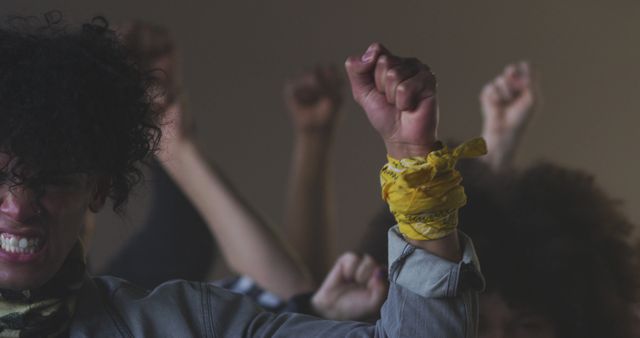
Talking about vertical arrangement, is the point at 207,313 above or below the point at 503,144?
above

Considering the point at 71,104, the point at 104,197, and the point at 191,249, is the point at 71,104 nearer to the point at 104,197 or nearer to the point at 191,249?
the point at 104,197

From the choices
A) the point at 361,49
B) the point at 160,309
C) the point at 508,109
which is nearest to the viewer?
the point at 160,309

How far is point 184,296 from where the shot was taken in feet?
2.68

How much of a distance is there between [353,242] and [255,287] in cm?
97

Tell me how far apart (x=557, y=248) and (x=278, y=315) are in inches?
18.7

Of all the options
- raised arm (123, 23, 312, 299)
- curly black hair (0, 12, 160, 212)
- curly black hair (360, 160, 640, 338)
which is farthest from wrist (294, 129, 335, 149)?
curly black hair (0, 12, 160, 212)

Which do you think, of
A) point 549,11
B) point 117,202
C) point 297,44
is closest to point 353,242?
point 297,44

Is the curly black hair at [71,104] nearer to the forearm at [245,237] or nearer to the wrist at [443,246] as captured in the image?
the wrist at [443,246]

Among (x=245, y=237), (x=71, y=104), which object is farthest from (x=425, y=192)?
(x=245, y=237)

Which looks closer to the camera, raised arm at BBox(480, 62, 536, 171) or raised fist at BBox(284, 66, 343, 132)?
raised arm at BBox(480, 62, 536, 171)

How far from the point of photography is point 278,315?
82cm

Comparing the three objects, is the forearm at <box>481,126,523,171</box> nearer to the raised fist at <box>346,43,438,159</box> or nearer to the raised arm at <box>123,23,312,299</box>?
the raised arm at <box>123,23,312,299</box>

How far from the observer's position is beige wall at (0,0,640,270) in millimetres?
2094

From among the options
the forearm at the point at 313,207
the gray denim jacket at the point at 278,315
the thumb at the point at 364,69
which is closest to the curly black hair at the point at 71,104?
the gray denim jacket at the point at 278,315
